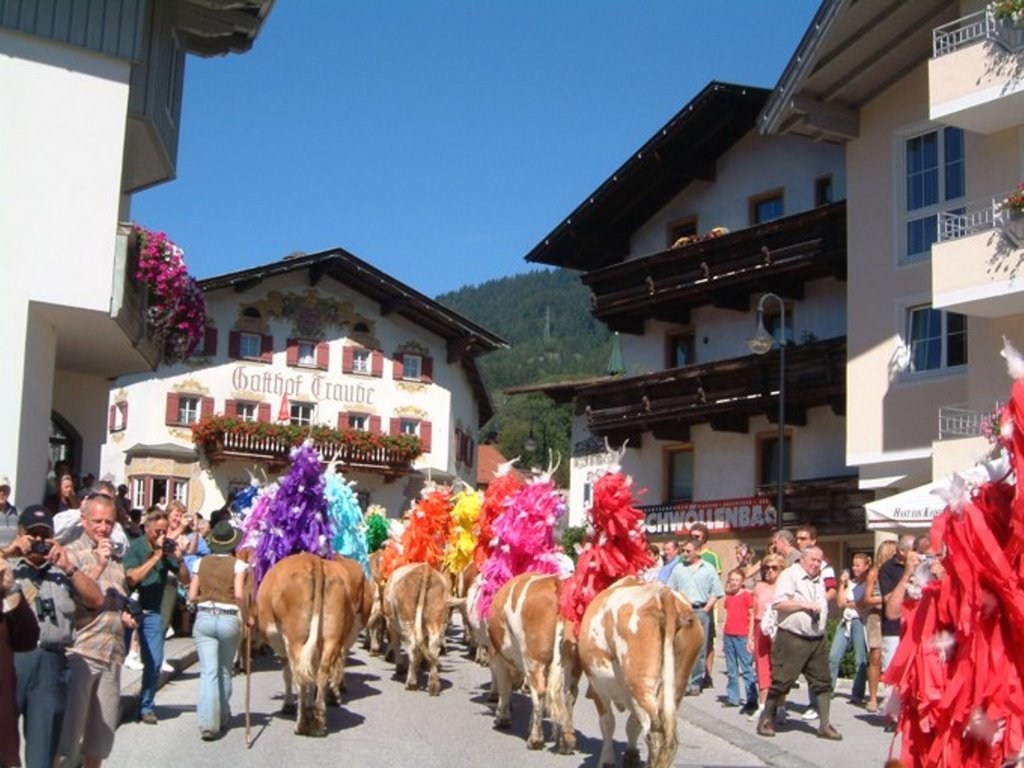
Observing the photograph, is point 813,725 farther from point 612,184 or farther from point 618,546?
point 612,184

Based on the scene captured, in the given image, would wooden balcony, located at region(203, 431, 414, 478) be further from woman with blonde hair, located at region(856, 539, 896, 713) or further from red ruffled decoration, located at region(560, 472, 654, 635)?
red ruffled decoration, located at region(560, 472, 654, 635)

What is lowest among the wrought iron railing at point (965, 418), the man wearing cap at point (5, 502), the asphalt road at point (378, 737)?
the asphalt road at point (378, 737)

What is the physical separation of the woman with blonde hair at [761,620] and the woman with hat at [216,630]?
5.60m

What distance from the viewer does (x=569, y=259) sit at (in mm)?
38062

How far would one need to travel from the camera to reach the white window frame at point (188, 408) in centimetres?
4753

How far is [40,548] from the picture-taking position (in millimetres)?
7801

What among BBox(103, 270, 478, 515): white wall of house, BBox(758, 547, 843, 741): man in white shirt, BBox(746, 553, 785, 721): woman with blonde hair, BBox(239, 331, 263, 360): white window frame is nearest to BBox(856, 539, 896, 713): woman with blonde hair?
BBox(746, 553, 785, 721): woman with blonde hair

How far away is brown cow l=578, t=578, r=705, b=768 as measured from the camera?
383 inches

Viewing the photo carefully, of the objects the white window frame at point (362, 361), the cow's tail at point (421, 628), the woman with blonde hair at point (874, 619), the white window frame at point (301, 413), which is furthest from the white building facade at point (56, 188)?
the white window frame at point (362, 361)

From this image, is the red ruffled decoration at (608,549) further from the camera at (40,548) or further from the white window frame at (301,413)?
the white window frame at (301,413)

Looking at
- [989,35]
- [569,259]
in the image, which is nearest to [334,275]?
[569,259]

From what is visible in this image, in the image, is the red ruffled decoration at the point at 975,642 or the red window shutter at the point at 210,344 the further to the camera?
the red window shutter at the point at 210,344

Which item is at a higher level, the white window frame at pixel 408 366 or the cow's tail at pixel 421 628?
the white window frame at pixel 408 366

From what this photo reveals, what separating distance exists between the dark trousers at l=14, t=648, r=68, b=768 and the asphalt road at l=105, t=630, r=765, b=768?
2.75 metres
